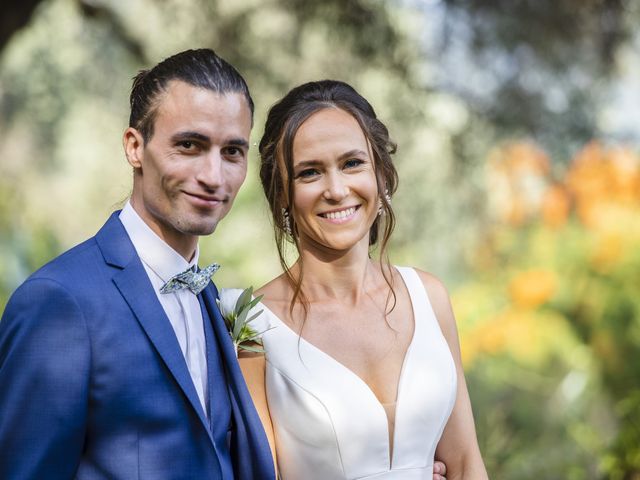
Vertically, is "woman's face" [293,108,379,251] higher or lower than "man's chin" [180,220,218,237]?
higher

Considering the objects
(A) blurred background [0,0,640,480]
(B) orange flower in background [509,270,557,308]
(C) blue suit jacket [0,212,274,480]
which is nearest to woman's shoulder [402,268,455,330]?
(C) blue suit jacket [0,212,274,480]

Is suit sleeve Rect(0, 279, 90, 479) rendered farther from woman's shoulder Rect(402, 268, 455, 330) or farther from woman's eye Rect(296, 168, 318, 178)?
woman's shoulder Rect(402, 268, 455, 330)

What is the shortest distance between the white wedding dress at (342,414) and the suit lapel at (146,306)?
0.75m

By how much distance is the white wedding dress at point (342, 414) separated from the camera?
2934mm

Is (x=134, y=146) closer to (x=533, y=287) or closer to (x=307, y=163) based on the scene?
(x=307, y=163)

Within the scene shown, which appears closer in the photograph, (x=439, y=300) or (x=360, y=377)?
(x=360, y=377)

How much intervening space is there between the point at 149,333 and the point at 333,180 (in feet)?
3.16

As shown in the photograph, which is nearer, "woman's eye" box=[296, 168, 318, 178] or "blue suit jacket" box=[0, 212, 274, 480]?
"blue suit jacket" box=[0, 212, 274, 480]

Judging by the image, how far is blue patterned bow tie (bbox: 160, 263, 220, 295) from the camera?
2342 millimetres

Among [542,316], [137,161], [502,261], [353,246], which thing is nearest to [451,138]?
[542,316]

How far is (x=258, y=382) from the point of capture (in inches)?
118

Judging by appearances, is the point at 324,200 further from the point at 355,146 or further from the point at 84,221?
the point at 84,221

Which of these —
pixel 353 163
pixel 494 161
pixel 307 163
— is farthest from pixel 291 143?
pixel 494 161

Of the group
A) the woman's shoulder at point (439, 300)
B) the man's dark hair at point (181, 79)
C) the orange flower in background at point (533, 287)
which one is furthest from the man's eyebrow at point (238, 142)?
the orange flower in background at point (533, 287)
